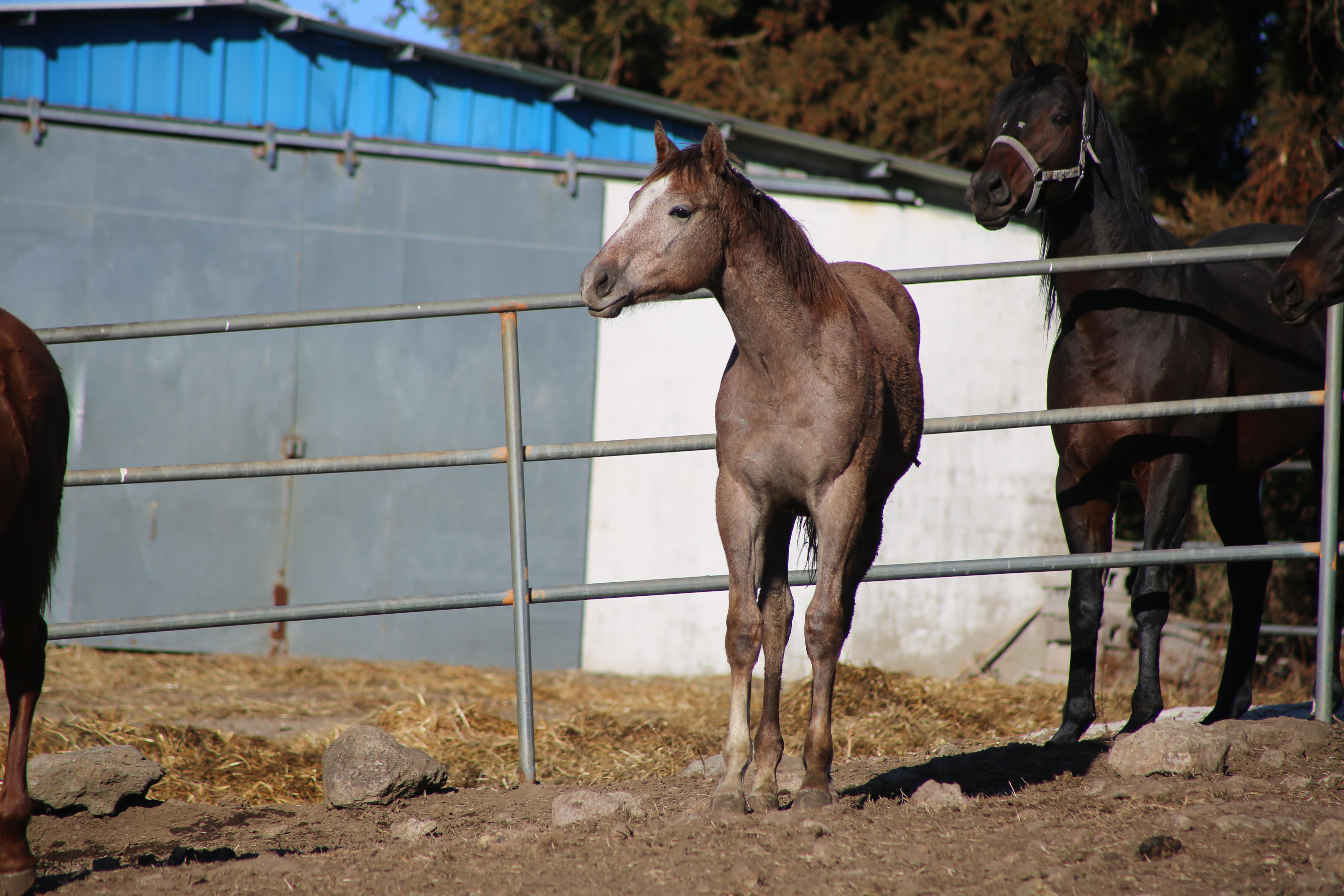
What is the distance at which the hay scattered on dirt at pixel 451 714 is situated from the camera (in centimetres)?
443

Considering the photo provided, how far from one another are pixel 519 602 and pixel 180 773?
162cm

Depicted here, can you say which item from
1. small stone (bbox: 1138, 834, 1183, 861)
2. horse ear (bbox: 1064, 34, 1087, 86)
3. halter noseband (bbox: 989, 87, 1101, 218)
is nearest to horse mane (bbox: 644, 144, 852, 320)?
halter noseband (bbox: 989, 87, 1101, 218)

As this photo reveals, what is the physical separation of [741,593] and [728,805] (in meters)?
0.56

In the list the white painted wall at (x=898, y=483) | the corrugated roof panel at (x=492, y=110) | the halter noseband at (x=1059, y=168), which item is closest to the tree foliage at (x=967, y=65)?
the white painted wall at (x=898, y=483)

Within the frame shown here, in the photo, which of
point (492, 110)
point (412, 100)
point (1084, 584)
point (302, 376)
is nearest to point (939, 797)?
point (1084, 584)

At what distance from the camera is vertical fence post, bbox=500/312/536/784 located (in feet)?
12.2

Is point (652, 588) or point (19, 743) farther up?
point (652, 588)

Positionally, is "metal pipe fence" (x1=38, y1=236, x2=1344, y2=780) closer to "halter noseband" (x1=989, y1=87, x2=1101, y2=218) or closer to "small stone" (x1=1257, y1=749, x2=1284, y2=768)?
"halter noseband" (x1=989, y1=87, x2=1101, y2=218)

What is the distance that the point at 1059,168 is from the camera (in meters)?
4.12

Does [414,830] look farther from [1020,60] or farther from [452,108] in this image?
[452,108]

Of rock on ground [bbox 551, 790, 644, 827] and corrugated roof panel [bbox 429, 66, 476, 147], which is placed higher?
corrugated roof panel [bbox 429, 66, 476, 147]

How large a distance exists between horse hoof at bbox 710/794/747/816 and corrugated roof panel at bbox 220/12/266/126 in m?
7.10

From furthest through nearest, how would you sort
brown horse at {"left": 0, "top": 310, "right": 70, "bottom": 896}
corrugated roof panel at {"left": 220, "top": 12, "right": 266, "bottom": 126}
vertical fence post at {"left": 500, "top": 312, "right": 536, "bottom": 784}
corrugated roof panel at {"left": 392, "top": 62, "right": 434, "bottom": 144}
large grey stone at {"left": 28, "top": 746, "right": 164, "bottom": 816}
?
corrugated roof panel at {"left": 392, "top": 62, "right": 434, "bottom": 144} < corrugated roof panel at {"left": 220, "top": 12, "right": 266, "bottom": 126} < vertical fence post at {"left": 500, "top": 312, "right": 536, "bottom": 784} < large grey stone at {"left": 28, "top": 746, "right": 164, "bottom": 816} < brown horse at {"left": 0, "top": 310, "right": 70, "bottom": 896}

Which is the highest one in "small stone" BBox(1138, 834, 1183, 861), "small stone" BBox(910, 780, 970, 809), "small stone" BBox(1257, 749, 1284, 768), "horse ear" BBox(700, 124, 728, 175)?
"horse ear" BBox(700, 124, 728, 175)
